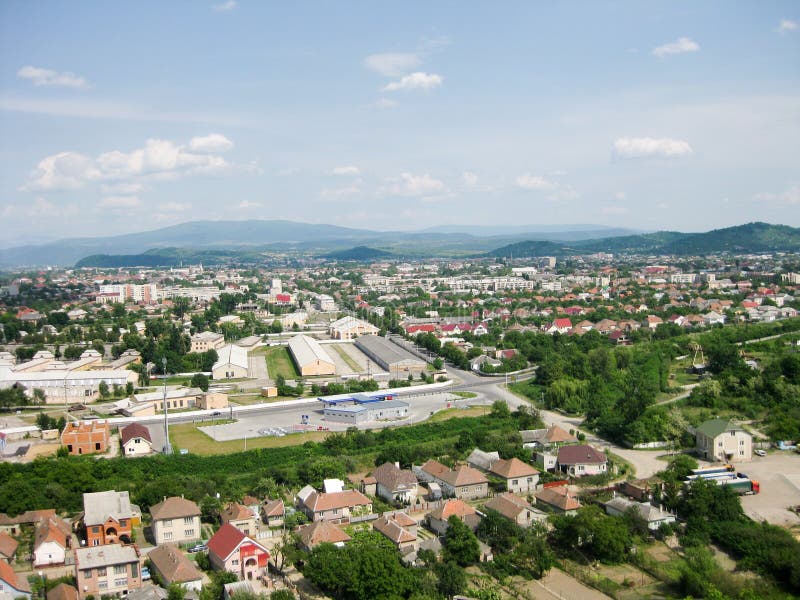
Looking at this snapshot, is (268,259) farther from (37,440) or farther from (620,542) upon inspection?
(620,542)

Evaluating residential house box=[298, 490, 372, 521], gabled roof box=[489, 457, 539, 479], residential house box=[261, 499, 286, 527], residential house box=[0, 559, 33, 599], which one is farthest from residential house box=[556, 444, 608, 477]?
residential house box=[0, 559, 33, 599]

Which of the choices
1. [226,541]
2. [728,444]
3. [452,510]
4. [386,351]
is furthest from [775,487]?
[386,351]

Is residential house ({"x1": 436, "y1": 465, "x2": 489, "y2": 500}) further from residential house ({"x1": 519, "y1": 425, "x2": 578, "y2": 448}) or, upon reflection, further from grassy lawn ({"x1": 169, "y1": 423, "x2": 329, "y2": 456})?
grassy lawn ({"x1": 169, "y1": 423, "x2": 329, "y2": 456})

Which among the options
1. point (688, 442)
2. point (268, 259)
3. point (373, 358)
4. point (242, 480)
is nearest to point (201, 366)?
point (373, 358)

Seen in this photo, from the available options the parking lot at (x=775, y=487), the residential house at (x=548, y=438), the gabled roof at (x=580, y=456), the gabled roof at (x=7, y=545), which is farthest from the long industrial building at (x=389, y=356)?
the gabled roof at (x=7, y=545)

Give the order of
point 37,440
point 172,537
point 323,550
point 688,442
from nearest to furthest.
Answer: point 323,550
point 172,537
point 688,442
point 37,440

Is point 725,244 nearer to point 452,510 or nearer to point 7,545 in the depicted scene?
point 452,510
